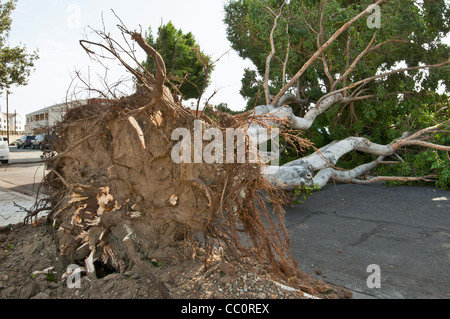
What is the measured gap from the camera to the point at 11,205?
6770mm

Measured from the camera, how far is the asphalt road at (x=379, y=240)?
11.6 ft

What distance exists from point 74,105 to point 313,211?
515cm

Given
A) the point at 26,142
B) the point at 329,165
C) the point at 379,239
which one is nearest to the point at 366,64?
the point at 329,165

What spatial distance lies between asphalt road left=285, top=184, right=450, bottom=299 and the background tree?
224cm

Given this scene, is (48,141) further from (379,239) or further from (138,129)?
(379,239)

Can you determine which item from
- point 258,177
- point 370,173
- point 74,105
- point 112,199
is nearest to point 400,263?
point 258,177

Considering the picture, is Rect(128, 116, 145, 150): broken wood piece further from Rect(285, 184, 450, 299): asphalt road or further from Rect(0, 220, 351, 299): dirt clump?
Rect(285, 184, 450, 299): asphalt road

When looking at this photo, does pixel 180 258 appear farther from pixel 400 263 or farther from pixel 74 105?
pixel 400 263

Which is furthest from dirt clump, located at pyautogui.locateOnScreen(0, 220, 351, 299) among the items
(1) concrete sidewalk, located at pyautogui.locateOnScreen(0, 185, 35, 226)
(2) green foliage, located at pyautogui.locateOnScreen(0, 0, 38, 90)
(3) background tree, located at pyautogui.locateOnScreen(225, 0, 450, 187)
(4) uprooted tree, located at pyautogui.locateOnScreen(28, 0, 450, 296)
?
(2) green foliage, located at pyautogui.locateOnScreen(0, 0, 38, 90)

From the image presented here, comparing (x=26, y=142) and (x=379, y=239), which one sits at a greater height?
(x=26, y=142)

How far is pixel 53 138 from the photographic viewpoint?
470 cm

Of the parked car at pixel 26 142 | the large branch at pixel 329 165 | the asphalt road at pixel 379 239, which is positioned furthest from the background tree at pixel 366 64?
the parked car at pixel 26 142

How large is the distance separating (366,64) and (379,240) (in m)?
7.41

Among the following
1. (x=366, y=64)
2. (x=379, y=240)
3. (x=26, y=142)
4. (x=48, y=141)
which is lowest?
(x=379, y=240)
